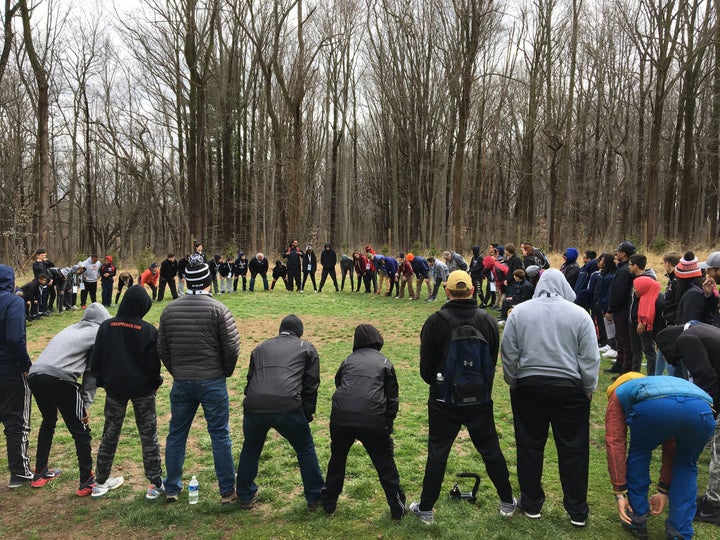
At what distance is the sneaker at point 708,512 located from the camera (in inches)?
147

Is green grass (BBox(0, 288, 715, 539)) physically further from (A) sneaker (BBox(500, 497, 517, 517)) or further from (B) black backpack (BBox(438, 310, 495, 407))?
(B) black backpack (BBox(438, 310, 495, 407))

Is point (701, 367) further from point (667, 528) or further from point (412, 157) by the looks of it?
point (412, 157)

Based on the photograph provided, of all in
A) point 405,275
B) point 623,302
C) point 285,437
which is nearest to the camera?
point 285,437

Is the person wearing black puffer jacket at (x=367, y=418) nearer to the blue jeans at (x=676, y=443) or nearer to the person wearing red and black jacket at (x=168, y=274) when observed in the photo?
the blue jeans at (x=676, y=443)

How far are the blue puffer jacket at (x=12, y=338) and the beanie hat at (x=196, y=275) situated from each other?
65.2 inches

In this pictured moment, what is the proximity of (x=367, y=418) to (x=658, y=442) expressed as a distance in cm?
201

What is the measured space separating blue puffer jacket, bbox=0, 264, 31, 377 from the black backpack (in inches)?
150

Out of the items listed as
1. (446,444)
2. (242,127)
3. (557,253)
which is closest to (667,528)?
(446,444)

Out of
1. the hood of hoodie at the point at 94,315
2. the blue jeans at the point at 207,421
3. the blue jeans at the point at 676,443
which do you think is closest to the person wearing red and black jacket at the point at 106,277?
the hood of hoodie at the point at 94,315

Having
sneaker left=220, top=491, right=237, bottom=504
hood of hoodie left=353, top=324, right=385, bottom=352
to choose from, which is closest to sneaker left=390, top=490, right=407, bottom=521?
hood of hoodie left=353, top=324, right=385, bottom=352

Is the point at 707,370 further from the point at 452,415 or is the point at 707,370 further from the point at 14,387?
the point at 14,387

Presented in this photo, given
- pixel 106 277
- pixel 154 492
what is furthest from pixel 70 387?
pixel 106 277

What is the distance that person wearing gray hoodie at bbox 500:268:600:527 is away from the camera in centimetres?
370

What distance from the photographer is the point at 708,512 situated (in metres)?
3.78
